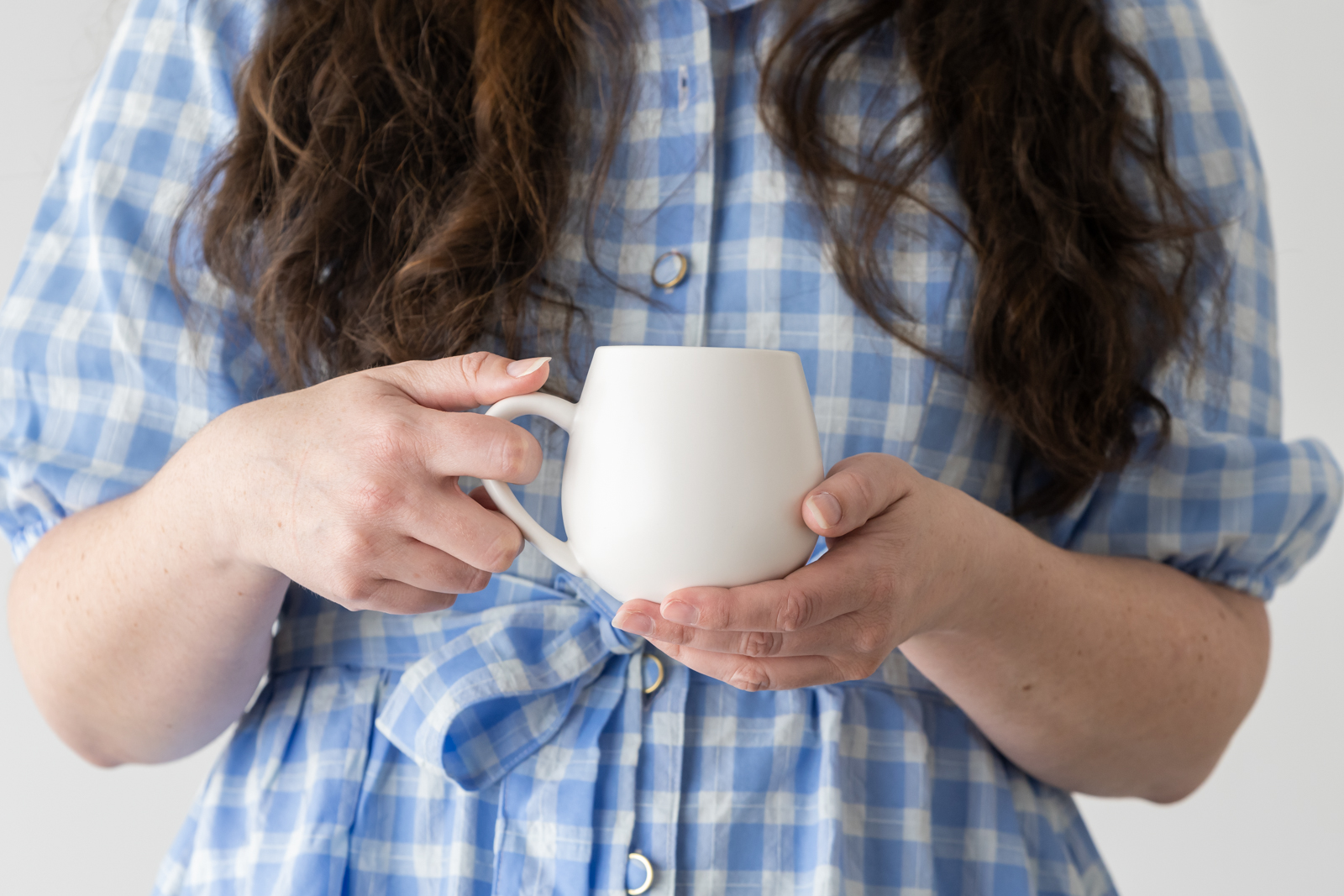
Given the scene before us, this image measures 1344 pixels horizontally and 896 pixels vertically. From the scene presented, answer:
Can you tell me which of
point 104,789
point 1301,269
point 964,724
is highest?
point 964,724

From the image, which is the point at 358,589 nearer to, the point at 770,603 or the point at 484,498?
the point at 484,498

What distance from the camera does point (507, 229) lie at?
75cm

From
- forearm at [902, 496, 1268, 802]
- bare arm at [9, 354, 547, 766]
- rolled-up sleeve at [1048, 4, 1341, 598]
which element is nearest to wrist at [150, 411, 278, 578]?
bare arm at [9, 354, 547, 766]

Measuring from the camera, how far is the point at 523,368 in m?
0.52

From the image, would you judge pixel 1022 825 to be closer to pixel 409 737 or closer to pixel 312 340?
pixel 409 737

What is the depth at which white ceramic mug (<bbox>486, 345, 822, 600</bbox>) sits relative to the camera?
19.6 inches

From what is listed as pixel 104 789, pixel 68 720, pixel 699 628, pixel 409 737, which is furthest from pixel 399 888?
pixel 104 789

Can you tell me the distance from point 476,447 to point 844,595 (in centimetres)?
21

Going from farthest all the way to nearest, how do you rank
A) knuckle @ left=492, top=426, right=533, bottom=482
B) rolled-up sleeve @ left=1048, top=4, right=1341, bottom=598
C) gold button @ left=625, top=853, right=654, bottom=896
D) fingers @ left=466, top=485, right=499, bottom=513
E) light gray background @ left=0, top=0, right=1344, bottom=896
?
light gray background @ left=0, top=0, right=1344, bottom=896 < rolled-up sleeve @ left=1048, top=4, right=1341, bottom=598 < gold button @ left=625, top=853, right=654, bottom=896 < fingers @ left=466, top=485, right=499, bottom=513 < knuckle @ left=492, top=426, right=533, bottom=482

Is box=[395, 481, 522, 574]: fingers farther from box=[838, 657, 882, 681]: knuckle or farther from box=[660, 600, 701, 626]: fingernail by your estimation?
box=[838, 657, 882, 681]: knuckle

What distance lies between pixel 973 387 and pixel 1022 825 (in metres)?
0.37

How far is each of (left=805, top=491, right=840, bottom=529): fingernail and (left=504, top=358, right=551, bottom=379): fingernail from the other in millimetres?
159

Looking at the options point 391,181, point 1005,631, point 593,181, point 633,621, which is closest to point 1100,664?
point 1005,631

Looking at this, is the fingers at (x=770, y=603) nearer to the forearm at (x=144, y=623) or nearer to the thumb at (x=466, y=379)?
the thumb at (x=466, y=379)
